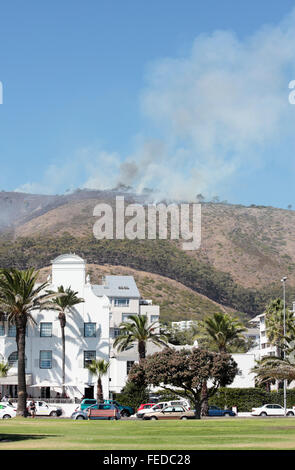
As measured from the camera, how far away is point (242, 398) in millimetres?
81250

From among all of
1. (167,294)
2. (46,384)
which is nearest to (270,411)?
(46,384)

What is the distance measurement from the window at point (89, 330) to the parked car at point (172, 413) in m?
28.6

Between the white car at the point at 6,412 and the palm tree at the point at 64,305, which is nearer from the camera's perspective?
the white car at the point at 6,412

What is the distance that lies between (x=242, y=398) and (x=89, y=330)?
1985 centimetres

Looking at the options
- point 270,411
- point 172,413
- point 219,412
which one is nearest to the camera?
point 172,413

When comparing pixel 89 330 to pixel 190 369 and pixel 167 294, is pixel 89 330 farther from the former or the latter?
pixel 167 294

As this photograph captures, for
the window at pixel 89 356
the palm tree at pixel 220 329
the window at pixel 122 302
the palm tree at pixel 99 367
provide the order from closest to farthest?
the palm tree at pixel 99 367 → the palm tree at pixel 220 329 → the window at pixel 89 356 → the window at pixel 122 302

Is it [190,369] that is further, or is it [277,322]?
[277,322]

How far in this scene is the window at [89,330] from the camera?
289ft

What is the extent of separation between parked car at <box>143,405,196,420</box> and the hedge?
20770 mm

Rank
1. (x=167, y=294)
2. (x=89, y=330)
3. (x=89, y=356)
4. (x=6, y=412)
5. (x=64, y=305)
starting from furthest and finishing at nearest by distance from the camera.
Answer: (x=167, y=294), (x=89, y=330), (x=89, y=356), (x=64, y=305), (x=6, y=412)

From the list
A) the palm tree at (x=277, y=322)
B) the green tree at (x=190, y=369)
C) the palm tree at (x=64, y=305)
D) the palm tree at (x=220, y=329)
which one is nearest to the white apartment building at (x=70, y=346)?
the palm tree at (x=64, y=305)

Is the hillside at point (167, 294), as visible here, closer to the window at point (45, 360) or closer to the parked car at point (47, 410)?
the window at point (45, 360)
